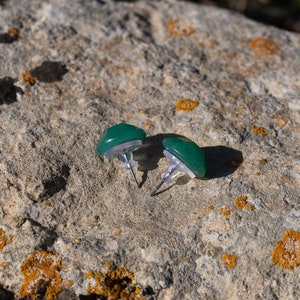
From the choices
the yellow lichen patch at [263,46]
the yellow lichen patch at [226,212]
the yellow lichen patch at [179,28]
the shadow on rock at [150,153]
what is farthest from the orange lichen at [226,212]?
the yellow lichen patch at [179,28]

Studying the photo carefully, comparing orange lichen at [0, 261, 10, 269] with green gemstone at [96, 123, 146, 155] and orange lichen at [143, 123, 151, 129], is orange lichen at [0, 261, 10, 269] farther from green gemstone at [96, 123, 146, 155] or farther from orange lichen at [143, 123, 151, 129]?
orange lichen at [143, 123, 151, 129]

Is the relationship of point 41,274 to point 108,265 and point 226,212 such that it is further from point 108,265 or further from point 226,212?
point 226,212

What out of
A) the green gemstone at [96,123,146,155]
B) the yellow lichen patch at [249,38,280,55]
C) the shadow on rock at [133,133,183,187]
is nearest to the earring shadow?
the shadow on rock at [133,133,183,187]

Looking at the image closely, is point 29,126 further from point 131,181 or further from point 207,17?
point 207,17

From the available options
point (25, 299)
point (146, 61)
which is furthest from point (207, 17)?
point (25, 299)

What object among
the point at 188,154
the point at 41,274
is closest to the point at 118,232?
the point at 41,274

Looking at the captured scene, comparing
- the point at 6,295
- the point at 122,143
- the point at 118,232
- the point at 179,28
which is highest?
the point at 122,143
